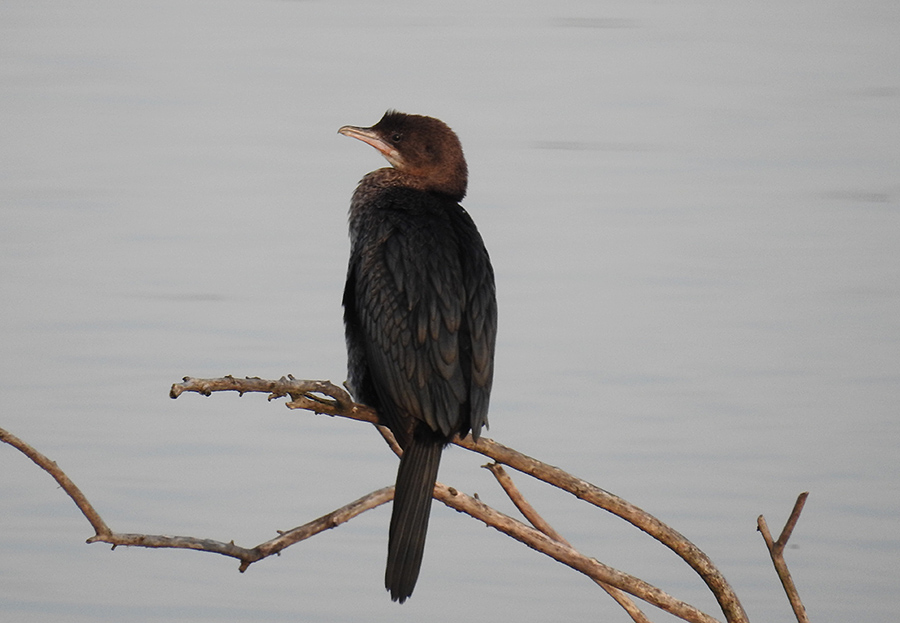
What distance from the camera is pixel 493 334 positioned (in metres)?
3.19

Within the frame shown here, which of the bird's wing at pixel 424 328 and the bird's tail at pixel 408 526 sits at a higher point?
the bird's wing at pixel 424 328

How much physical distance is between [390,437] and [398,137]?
975 millimetres

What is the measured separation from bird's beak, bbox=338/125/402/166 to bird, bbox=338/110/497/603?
245 millimetres

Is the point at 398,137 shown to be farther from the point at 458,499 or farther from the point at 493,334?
the point at 458,499

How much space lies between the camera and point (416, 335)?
307 centimetres

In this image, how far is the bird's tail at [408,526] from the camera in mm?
2887

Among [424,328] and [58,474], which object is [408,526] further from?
[58,474]

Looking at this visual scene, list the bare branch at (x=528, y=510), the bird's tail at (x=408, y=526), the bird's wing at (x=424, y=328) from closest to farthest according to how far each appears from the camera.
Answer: the bird's tail at (x=408, y=526) < the bird's wing at (x=424, y=328) < the bare branch at (x=528, y=510)

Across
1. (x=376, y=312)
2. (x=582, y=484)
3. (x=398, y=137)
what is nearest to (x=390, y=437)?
(x=376, y=312)

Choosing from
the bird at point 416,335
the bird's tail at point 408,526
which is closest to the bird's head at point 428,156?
the bird at point 416,335

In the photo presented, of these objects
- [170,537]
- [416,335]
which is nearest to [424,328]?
[416,335]

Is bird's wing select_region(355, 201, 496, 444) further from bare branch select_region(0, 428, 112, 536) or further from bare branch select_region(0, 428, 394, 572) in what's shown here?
bare branch select_region(0, 428, 112, 536)

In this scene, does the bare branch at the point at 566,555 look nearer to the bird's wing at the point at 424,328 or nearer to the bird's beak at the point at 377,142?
the bird's wing at the point at 424,328

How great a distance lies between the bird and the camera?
2.94 m
